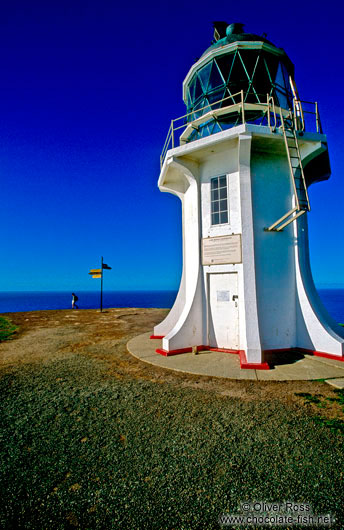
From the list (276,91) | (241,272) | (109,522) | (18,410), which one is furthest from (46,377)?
(276,91)

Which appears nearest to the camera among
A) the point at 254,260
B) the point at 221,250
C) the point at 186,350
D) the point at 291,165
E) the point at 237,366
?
the point at 237,366

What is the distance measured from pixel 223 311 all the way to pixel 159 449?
6.15 metres

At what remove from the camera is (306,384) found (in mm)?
6672

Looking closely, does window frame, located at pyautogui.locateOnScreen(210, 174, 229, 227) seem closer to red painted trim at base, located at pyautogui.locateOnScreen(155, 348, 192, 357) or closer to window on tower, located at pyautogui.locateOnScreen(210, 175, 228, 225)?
window on tower, located at pyautogui.locateOnScreen(210, 175, 228, 225)

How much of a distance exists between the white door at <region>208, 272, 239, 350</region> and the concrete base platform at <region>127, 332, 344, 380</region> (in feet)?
1.76

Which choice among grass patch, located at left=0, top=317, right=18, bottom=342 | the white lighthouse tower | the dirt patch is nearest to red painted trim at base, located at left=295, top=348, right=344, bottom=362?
the white lighthouse tower

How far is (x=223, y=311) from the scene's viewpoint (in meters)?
9.82

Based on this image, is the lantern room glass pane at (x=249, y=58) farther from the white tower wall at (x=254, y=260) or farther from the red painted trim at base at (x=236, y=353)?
the red painted trim at base at (x=236, y=353)

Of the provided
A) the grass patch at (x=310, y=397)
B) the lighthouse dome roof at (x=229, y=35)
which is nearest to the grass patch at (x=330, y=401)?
the grass patch at (x=310, y=397)

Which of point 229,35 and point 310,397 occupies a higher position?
point 229,35

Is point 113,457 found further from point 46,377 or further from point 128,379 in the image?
point 46,377

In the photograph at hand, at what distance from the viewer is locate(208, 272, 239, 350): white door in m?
9.57

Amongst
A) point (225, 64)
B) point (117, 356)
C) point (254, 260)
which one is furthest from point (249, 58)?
point (117, 356)

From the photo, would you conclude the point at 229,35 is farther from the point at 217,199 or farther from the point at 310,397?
the point at 310,397
